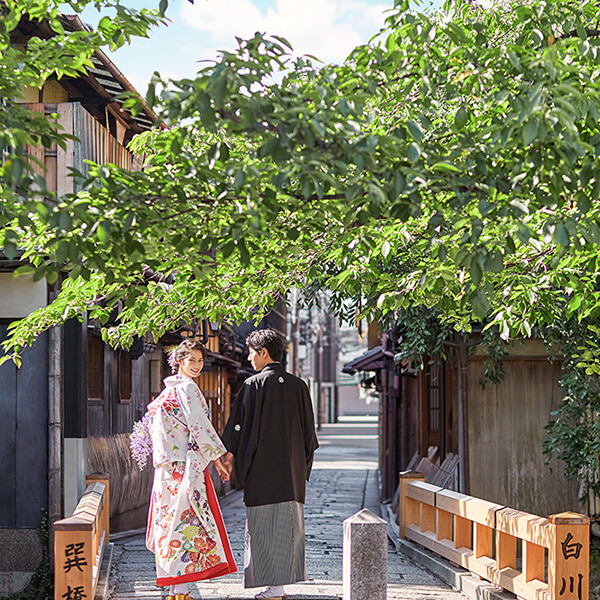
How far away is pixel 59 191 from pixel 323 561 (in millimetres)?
5167

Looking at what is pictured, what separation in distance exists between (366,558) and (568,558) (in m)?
1.83

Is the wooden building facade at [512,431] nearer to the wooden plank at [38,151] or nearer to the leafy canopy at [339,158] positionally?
the wooden plank at [38,151]

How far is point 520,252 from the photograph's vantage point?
6754mm

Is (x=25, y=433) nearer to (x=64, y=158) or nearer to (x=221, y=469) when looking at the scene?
(x=64, y=158)

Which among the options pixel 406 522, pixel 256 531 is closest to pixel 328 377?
pixel 406 522

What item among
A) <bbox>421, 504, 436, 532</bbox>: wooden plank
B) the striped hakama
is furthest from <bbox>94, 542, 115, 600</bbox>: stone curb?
<bbox>421, 504, 436, 532</bbox>: wooden plank

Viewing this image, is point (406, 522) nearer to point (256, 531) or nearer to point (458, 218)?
point (256, 531)

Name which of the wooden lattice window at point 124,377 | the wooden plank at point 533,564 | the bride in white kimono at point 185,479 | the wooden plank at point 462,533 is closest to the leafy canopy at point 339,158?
the bride in white kimono at point 185,479

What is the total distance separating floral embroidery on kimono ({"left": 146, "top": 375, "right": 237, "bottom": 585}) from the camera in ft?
23.4

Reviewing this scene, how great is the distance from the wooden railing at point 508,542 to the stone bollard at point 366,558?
5.27ft

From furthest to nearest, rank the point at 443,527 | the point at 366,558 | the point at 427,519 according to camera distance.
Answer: the point at 427,519 → the point at 443,527 → the point at 366,558

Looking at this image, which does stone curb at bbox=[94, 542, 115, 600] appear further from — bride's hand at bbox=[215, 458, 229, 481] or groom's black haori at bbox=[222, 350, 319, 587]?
bride's hand at bbox=[215, 458, 229, 481]

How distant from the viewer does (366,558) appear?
5.89 m

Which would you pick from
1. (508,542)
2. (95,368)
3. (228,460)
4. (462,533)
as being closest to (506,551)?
(508,542)
